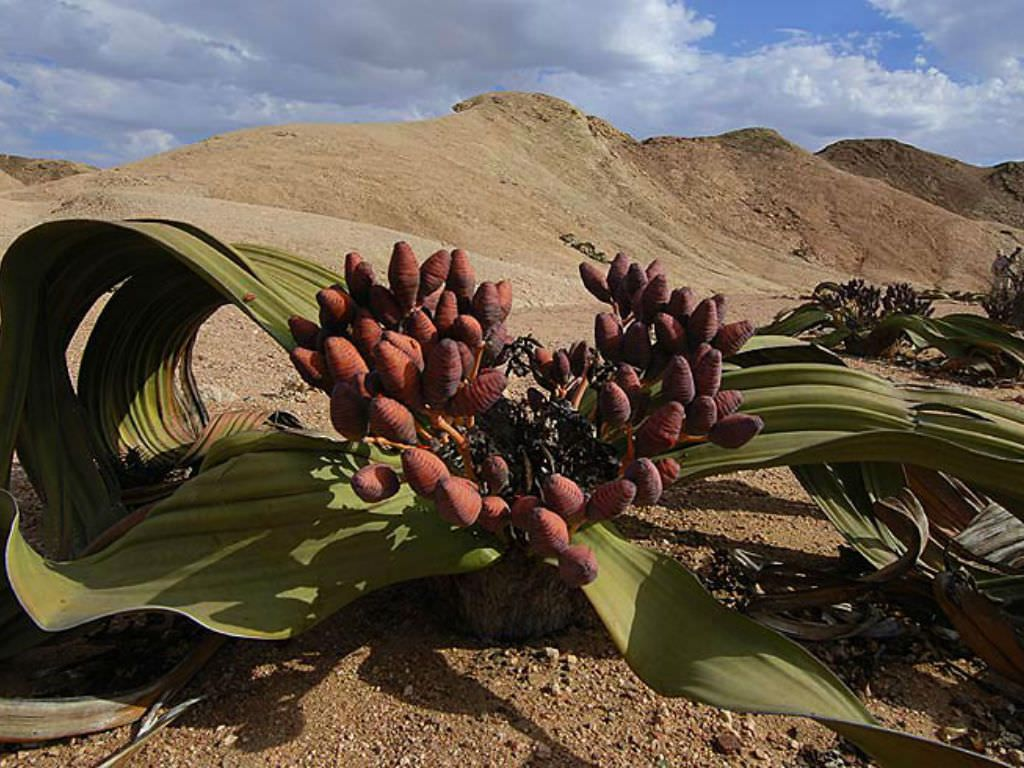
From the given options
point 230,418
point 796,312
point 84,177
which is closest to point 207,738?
point 230,418

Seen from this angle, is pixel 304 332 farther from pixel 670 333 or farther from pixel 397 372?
pixel 670 333

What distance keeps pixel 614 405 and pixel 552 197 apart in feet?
48.0

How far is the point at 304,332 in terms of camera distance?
0.87 meters

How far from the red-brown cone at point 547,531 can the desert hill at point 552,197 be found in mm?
6013

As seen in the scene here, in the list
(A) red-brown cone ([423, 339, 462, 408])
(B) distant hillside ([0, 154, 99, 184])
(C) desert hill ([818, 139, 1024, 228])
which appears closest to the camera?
(A) red-brown cone ([423, 339, 462, 408])

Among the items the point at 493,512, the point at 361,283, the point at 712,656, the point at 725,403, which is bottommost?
the point at 712,656

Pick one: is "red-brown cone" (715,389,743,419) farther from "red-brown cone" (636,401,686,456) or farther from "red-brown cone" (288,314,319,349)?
"red-brown cone" (288,314,319,349)

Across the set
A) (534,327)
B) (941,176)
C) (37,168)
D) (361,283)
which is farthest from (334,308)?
(37,168)

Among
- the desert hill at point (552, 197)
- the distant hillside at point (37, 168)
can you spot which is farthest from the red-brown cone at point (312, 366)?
the distant hillside at point (37, 168)

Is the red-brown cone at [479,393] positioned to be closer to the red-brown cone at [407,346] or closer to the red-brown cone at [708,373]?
the red-brown cone at [407,346]

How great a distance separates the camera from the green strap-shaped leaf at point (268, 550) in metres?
0.77

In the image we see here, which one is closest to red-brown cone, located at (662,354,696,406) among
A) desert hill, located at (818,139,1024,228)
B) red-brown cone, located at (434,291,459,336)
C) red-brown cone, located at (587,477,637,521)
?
red-brown cone, located at (587,477,637,521)

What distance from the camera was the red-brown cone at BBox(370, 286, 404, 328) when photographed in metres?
0.87

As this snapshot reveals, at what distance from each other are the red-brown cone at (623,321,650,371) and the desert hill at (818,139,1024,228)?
2829 centimetres
